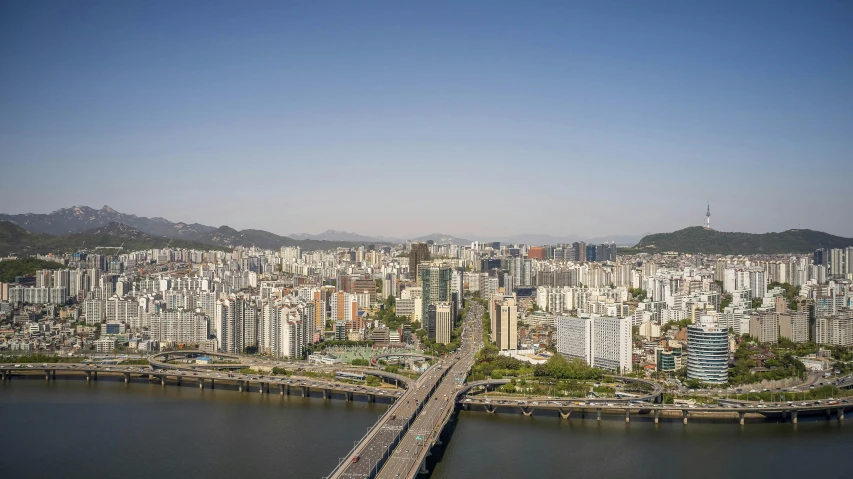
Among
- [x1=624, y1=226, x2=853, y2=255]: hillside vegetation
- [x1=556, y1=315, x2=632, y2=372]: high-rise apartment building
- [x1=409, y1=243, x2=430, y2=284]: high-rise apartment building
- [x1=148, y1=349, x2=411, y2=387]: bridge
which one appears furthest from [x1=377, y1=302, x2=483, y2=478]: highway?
[x1=624, y1=226, x2=853, y2=255]: hillside vegetation

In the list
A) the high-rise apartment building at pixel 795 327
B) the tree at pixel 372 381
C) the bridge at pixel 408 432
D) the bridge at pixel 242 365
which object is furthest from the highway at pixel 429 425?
the high-rise apartment building at pixel 795 327

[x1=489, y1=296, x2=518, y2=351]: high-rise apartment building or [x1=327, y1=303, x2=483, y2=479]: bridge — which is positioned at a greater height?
[x1=489, y1=296, x2=518, y2=351]: high-rise apartment building

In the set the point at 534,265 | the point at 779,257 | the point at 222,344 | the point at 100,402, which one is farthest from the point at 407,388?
the point at 779,257

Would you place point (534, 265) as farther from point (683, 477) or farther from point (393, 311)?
point (683, 477)

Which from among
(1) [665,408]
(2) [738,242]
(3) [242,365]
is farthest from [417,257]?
(2) [738,242]

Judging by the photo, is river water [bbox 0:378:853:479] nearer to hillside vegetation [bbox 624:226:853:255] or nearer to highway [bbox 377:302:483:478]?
highway [bbox 377:302:483:478]

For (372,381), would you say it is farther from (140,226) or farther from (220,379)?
(140,226)

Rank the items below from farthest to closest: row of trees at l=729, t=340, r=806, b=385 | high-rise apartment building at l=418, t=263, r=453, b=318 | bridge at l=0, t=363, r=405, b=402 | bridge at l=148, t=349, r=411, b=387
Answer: high-rise apartment building at l=418, t=263, r=453, b=318
bridge at l=148, t=349, r=411, b=387
row of trees at l=729, t=340, r=806, b=385
bridge at l=0, t=363, r=405, b=402
